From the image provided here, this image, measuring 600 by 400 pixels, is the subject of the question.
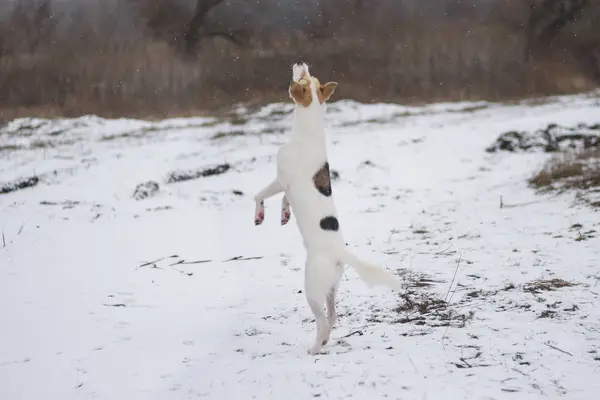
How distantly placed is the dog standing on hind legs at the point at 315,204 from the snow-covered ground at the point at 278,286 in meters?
0.46

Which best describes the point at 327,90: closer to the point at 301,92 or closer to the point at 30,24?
the point at 301,92

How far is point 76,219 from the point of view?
8742 millimetres

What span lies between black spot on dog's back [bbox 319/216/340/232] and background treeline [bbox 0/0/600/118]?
1744 centimetres

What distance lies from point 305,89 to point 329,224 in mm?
953

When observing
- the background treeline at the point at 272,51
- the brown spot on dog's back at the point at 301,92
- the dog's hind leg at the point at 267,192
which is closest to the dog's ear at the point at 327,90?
the brown spot on dog's back at the point at 301,92

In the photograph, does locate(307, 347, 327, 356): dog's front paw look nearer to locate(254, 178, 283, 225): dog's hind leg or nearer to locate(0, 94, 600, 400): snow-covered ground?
locate(0, 94, 600, 400): snow-covered ground

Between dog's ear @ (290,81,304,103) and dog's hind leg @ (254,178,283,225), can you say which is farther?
dog's hind leg @ (254,178,283,225)

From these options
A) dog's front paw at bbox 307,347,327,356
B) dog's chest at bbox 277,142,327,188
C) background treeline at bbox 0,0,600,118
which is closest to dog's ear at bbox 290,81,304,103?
dog's chest at bbox 277,142,327,188

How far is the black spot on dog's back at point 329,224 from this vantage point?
12.5 feet

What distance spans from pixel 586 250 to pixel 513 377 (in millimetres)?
2929

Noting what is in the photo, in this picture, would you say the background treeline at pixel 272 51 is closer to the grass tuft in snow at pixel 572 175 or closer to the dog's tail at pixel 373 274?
the grass tuft in snow at pixel 572 175

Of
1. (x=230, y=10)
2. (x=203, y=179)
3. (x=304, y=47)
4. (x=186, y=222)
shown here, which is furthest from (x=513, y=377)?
(x=230, y=10)

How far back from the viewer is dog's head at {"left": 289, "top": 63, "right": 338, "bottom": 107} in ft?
12.6

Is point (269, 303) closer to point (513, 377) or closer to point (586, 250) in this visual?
point (513, 377)
